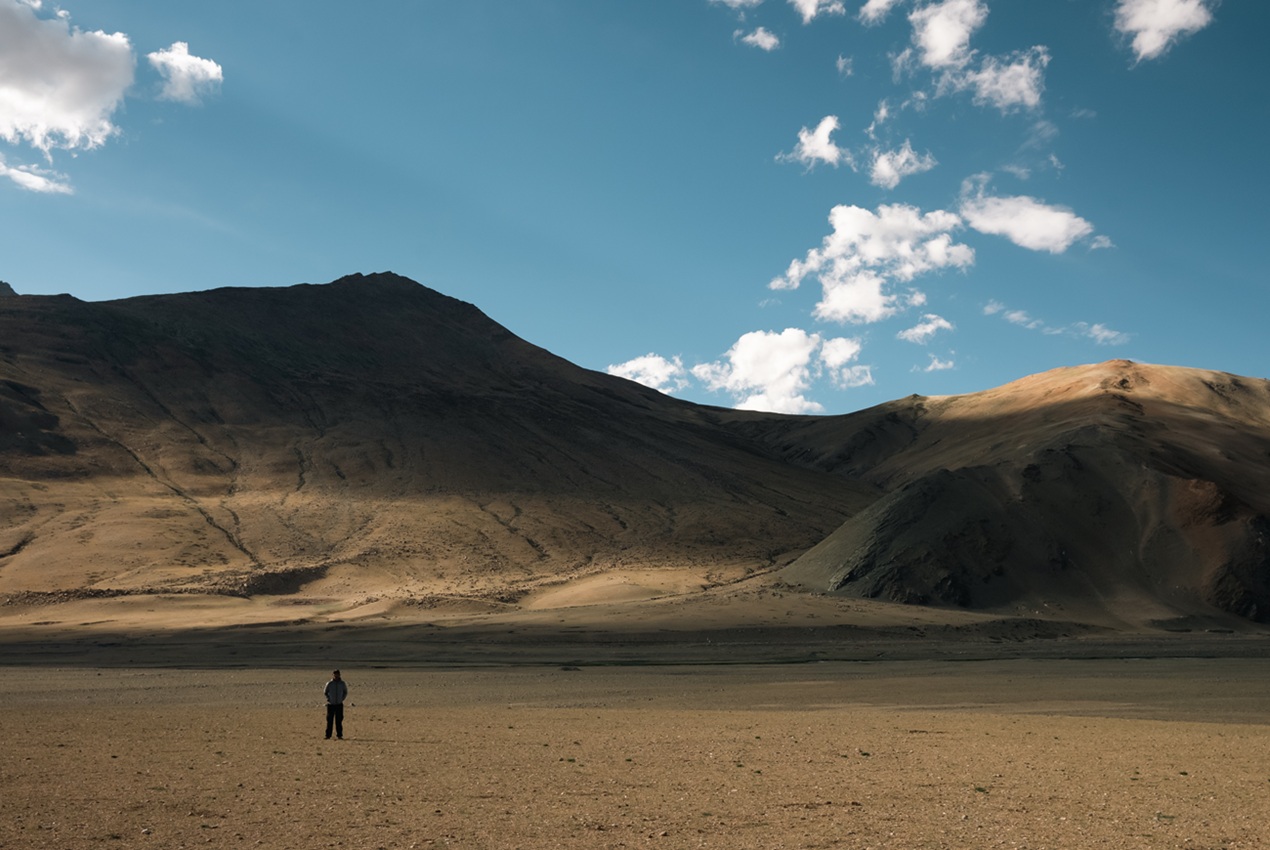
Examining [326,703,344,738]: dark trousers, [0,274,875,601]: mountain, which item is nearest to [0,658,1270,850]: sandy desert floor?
[326,703,344,738]: dark trousers

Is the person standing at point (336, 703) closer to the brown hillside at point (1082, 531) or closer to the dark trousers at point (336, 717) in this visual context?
the dark trousers at point (336, 717)

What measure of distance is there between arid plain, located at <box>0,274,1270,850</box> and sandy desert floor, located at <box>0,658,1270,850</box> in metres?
0.14

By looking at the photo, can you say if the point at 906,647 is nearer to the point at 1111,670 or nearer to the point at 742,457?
the point at 1111,670

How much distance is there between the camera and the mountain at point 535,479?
71750 millimetres

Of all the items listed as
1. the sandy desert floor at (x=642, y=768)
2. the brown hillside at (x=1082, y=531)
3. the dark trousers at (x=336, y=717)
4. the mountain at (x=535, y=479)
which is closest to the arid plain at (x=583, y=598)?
the sandy desert floor at (x=642, y=768)

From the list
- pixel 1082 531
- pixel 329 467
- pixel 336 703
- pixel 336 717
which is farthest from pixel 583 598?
pixel 336 703

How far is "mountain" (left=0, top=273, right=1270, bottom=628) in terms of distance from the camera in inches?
2825

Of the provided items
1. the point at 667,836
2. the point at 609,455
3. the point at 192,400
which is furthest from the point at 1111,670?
the point at 192,400

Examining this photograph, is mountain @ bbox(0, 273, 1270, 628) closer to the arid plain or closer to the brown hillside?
the brown hillside

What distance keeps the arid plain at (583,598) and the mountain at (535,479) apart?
53cm

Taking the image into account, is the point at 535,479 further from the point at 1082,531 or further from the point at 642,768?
the point at 642,768

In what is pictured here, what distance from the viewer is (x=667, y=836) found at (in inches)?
524

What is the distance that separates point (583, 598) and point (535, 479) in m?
41.2

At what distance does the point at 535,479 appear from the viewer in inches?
4382
